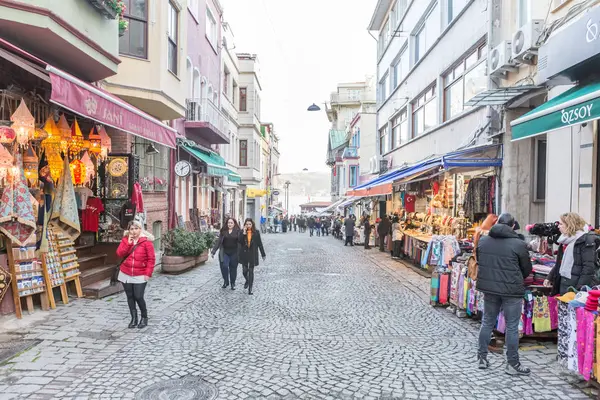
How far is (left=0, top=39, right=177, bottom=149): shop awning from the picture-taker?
5.62 meters

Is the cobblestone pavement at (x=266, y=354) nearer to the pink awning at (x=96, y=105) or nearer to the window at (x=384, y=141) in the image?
the pink awning at (x=96, y=105)

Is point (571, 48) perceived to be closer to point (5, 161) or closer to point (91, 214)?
point (5, 161)

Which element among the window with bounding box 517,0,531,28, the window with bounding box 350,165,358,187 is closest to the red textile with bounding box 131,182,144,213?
the window with bounding box 517,0,531,28

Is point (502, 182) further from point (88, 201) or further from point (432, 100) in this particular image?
point (88, 201)

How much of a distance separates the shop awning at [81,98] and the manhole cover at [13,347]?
3.14 metres

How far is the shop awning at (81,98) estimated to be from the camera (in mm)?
5617

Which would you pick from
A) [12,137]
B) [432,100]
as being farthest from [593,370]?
[432,100]

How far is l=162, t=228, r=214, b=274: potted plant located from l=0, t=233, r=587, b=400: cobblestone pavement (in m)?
2.59

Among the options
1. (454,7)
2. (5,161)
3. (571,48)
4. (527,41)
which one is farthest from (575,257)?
(454,7)

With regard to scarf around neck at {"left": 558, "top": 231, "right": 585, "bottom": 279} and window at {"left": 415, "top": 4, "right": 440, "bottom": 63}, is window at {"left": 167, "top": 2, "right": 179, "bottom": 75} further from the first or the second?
scarf around neck at {"left": 558, "top": 231, "right": 585, "bottom": 279}

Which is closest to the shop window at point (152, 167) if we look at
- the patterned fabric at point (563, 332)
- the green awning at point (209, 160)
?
the green awning at point (209, 160)

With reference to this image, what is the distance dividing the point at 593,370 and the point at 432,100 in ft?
45.6

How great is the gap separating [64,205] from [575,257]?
27.9 ft

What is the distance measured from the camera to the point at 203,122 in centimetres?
1752
